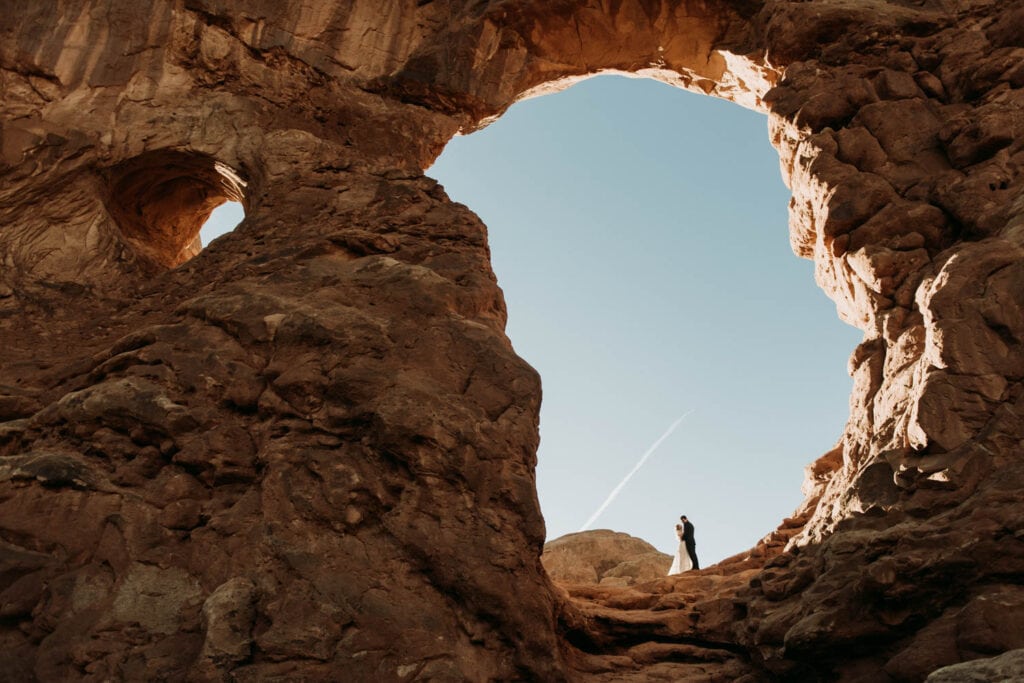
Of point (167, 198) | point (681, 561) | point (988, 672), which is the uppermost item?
point (167, 198)

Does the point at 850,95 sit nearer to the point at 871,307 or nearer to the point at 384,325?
the point at 871,307

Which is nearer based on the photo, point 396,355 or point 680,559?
point 396,355

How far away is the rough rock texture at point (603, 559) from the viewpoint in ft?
55.4

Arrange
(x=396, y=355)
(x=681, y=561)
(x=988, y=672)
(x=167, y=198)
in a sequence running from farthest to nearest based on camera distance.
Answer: (x=681, y=561) < (x=167, y=198) < (x=396, y=355) < (x=988, y=672)

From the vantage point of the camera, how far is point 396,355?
30.9 feet

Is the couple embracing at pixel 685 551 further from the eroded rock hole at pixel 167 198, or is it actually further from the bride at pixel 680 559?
the eroded rock hole at pixel 167 198

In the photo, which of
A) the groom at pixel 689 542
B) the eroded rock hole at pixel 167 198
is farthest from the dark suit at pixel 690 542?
the eroded rock hole at pixel 167 198

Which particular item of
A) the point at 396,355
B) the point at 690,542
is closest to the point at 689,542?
the point at 690,542

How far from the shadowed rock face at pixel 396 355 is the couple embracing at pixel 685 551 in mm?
3517

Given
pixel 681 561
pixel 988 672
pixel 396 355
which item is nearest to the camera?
pixel 988 672

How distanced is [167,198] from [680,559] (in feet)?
38.6

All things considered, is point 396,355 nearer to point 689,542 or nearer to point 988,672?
point 988,672

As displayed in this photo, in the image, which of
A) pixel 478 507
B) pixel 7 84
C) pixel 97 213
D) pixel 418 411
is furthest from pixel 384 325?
pixel 7 84

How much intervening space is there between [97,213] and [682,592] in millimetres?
10238
